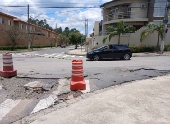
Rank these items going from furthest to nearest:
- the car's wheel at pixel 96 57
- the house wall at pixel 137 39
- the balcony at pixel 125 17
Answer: the balcony at pixel 125 17 < the house wall at pixel 137 39 < the car's wheel at pixel 96 57

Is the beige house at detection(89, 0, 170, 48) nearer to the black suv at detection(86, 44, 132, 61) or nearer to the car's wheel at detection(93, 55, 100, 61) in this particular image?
the black suv at detection(86, 44, 132, 61)

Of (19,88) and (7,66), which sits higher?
(7,66)

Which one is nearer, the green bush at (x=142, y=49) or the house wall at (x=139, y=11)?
the green bush at (x=142, y=49)

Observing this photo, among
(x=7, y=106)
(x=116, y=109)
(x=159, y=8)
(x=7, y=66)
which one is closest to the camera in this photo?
(x=116, y=109)

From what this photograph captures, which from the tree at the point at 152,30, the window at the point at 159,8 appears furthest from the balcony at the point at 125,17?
the tree at the point at 152,30

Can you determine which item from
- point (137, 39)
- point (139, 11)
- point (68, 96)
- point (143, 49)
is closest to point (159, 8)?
point (139, 11)

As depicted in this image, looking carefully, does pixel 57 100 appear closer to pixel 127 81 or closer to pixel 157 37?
pixel 127 81

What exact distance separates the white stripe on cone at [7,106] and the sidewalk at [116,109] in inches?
31.5

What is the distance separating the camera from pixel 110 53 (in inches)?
648

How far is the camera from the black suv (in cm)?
1635

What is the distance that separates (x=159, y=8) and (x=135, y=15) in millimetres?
3694

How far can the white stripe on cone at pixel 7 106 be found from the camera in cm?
436

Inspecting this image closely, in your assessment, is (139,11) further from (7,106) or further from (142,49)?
(7,106)

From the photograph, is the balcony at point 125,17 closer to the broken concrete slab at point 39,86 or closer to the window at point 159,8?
the window at point 159,8
